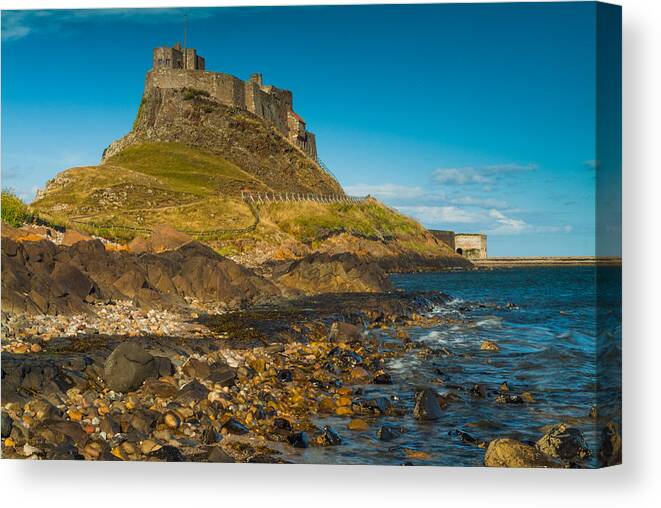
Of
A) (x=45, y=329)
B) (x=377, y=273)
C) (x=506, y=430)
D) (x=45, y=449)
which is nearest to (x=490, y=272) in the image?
(x=377, y=273)

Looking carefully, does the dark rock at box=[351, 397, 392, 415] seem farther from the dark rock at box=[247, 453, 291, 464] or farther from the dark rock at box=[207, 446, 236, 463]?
the dark rock at box=[207, 446, 236, 463]

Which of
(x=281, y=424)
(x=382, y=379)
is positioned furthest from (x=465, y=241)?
(x=281, y=424)

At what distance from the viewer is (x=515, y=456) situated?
928 centimetres

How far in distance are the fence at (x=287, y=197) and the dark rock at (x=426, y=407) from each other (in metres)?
7.85

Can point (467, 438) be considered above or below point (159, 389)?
below

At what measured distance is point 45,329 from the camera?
38.0ft

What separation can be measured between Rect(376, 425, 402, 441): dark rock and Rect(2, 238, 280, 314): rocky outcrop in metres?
6.07

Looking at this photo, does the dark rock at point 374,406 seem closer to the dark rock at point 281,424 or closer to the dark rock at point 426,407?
the dark rock at point 426,407

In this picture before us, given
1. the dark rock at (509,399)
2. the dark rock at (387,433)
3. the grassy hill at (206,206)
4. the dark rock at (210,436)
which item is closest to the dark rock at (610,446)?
the dark rock at (509,399)

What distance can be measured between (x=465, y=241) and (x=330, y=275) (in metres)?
4.66

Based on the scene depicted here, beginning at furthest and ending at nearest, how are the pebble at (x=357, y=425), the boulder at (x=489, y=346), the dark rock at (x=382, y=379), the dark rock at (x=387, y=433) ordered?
the boulder at (x=489, y=346), the dark rock at (x=382, y=379), the pebble at (x=357, y=425), the dark rock at (x=387, y=433)

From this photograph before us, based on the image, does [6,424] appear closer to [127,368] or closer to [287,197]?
[127,368]

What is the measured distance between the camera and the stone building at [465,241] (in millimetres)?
13297

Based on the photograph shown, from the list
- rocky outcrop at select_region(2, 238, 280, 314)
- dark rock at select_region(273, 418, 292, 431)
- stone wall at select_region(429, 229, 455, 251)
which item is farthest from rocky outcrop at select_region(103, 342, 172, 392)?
stone wall at select_region(429, 229, 455, 251)
